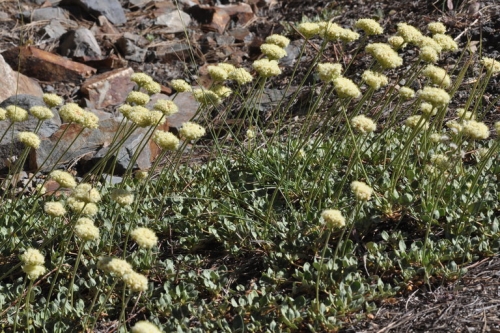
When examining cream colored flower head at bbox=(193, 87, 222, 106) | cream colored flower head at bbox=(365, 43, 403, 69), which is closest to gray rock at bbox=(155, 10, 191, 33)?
cream colored flower head at bbox=(193, 87, 222, 106)

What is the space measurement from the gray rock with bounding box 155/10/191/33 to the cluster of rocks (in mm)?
13

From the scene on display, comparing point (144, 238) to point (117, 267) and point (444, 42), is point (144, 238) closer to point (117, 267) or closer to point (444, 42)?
point (117, 267)

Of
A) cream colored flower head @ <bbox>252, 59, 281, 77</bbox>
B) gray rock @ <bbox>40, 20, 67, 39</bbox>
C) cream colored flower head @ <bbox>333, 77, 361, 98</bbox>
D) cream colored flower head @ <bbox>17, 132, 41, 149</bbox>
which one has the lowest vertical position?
gray rock @ <bbox>40, 20, 67, 39</bbox>

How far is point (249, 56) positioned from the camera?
8336mm

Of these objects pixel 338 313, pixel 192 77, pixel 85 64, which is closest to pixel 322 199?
pixel 338 313

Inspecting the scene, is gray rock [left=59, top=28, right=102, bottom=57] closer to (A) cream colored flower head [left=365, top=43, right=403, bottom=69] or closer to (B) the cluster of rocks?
(B) the cluster of rocks

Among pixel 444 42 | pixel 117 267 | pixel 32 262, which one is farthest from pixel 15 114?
pixel 444 42

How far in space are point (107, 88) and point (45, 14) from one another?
2152 millimetres

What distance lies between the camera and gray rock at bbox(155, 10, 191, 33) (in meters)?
9.22

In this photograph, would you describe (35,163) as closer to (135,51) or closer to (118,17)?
(135,51)

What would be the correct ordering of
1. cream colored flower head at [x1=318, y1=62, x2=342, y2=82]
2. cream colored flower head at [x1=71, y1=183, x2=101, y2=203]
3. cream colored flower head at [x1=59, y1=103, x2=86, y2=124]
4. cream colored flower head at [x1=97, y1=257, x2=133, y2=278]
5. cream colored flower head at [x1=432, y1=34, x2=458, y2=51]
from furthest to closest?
1. cream colored flower head at [x1=432, y1=34, x2=458, y2=51]
2. cream colored flower head at [x1=59, y1=103, x2=86, y2=124]
3. cream colored flower head at [x1=318, y1=62, x2=342, y2=82]
4. cream colored flower head at [x1=71, y1=183, x2=101, y2=203]
5. cream colored flower head at [x1=97, y1=257, x2=133, y2=278]

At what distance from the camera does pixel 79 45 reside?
27.7 feet

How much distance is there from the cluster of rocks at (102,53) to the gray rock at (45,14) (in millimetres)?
13

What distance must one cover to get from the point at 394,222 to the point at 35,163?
3166mm
